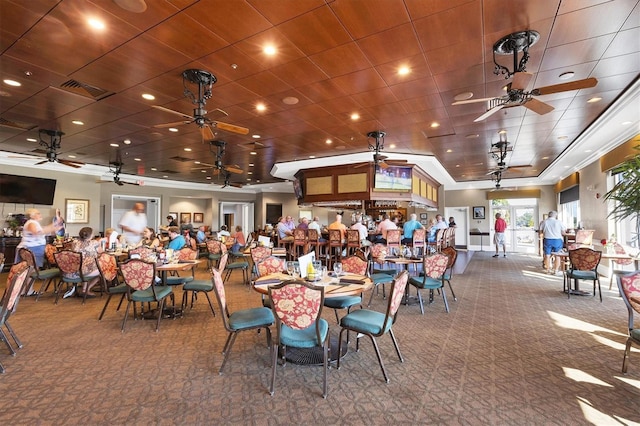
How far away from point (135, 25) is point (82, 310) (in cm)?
451

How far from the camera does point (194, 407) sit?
2.47 metres

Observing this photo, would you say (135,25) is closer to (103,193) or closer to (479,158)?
(479,158)

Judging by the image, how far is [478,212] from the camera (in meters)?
15.9

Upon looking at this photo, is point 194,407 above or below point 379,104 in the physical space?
below

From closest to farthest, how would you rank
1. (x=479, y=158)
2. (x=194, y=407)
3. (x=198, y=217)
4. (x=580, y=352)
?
(x=194, y=407), (x=580, y=352), (x=479, y=158), (x=198, y=217)

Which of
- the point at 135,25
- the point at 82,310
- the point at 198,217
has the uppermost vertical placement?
the point at 135,25

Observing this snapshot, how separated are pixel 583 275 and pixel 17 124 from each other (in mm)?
11329

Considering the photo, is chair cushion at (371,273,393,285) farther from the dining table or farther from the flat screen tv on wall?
the flat screen tv on wall

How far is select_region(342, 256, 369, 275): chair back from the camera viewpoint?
15.0 ft

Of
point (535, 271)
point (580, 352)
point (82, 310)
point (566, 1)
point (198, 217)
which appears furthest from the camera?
point (198, 217)

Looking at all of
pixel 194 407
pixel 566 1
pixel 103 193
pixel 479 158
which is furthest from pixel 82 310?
pixel 479 158

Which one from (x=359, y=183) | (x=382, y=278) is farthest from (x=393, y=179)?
(x=382, y=278)

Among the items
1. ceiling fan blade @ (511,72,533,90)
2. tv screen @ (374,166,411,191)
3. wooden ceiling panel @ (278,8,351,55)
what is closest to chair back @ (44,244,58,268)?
wooden ceiling panel @ (278,8,351,55)

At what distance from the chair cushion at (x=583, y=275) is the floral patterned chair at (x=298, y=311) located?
548 centimetres
